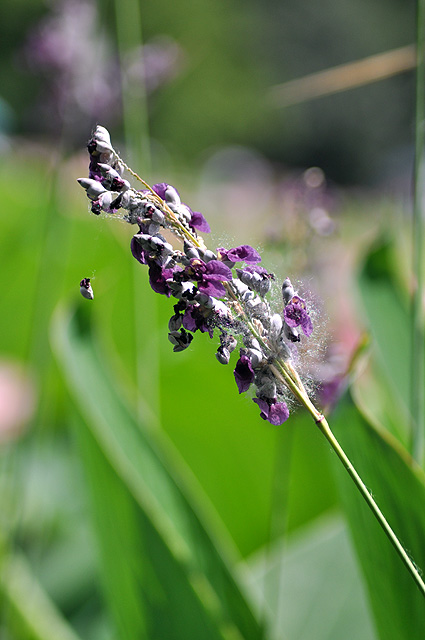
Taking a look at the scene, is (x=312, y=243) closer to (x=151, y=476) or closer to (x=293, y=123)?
(x=151, y=476)

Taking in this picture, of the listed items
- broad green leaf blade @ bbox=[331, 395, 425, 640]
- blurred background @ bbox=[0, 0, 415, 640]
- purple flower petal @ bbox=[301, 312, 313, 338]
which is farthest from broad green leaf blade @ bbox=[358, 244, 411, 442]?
purple flower petal @ bbox=[301, 312, 313, 338]

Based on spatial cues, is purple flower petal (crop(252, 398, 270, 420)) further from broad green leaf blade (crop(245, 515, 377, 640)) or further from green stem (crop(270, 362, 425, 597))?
broad green leaf blade (crop(245, 515, 377, 640))

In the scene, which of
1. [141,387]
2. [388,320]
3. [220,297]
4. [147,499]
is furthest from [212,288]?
[141,387]

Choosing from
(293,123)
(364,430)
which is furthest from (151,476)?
(293,123)

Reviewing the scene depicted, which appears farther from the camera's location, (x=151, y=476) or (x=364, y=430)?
(x=151, y=476)

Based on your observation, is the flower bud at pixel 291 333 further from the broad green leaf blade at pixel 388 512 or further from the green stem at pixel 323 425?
the broad green leaf blade at pixel 388 512

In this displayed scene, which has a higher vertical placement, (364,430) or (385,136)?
(385,136)

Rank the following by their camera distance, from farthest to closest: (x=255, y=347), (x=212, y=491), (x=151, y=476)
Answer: (x=212, y=491) < (x=151, y=476) < (x=255, y=347)

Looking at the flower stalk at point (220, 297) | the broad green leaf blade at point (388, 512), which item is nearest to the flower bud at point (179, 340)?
the flower stalk at point (220, 297)
